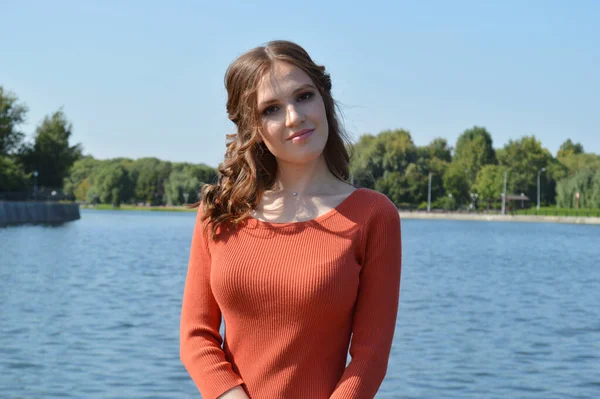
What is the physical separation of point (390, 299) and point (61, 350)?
929 centimetres

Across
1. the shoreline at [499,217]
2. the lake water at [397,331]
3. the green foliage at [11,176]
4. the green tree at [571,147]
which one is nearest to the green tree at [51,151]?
the green foliage at [11,176]

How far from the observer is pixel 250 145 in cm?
217

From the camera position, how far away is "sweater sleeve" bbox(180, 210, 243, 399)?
79.7 inches

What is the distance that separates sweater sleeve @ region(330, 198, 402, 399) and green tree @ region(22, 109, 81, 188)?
181 ft

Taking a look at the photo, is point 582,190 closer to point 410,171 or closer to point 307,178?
point 410,171

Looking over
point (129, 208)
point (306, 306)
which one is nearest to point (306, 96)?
point (306, 306)

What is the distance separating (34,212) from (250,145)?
169ft

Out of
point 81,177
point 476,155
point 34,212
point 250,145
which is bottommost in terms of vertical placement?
point 34,212

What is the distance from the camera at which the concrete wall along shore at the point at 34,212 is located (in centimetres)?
4769

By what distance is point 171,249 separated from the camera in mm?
33469

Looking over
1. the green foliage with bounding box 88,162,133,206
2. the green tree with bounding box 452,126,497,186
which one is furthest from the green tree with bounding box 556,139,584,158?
the green foliage with bounding box 88,162,133,206

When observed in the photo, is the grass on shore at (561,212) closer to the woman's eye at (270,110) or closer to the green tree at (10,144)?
the green tree at (10,144)

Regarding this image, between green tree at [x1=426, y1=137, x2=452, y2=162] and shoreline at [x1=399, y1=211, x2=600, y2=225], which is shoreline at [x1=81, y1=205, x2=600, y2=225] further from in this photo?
green tree at [x1=426, y1=137, x2=452, y2=162]

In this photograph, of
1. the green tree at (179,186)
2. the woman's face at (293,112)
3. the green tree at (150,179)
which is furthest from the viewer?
the green tree at (150,179)
